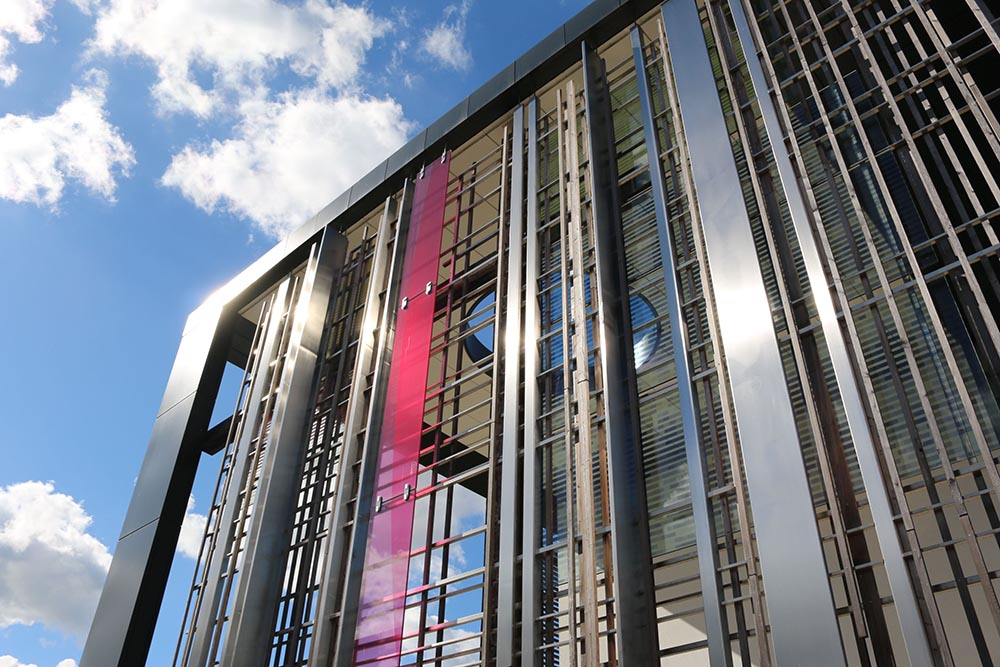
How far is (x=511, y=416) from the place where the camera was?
567 cm

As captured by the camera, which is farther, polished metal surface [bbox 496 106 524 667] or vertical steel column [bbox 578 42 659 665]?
polished metal surface [bbox 496 106 524 667]

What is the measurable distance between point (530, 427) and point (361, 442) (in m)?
1.90

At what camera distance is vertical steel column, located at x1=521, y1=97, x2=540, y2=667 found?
4777 millimetres

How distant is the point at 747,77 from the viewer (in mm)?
6066

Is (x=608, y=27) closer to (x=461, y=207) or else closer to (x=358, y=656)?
(x=461, y=207)

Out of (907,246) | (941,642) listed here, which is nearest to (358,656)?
(941,642)

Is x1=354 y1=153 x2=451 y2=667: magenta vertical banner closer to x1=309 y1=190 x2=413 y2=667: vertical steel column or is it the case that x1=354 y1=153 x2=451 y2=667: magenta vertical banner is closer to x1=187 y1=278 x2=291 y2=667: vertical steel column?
x1=309 y1=190 x2=413 y2=667: vertical steel column

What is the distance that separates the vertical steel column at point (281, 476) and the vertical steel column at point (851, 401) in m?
4.80

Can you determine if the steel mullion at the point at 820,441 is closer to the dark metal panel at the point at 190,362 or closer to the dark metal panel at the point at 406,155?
the dark metal panel at the point at 406,155

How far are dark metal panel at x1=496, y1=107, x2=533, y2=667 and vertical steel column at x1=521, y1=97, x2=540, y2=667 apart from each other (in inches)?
2.4

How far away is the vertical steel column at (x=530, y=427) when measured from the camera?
4.78 metres

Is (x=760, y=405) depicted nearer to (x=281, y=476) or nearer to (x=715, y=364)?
(x=715, y=364)

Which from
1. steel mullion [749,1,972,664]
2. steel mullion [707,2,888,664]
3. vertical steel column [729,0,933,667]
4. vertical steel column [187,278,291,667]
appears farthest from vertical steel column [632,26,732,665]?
vertical steel column [187,278,291,667]

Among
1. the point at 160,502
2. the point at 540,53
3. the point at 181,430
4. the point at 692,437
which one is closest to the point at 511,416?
the point at 692,437
